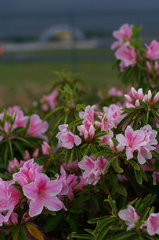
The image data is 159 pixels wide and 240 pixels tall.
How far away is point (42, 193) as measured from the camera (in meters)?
0.90

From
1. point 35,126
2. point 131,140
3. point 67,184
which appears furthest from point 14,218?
point 35,126

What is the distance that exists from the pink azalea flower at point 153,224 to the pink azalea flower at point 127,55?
2.98 feet

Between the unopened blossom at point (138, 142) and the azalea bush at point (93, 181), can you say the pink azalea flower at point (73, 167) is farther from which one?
the unopened blossom at point (138, 142)

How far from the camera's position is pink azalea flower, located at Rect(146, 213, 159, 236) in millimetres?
748

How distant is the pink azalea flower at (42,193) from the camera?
34.3 inches

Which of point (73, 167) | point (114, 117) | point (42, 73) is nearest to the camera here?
point (114, 117)

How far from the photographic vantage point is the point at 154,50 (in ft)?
4.94

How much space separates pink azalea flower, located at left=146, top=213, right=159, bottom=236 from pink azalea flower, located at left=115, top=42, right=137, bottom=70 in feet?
2.98

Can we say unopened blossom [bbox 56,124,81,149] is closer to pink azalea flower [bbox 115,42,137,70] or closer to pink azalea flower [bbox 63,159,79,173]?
pink azalea flower [bbox 63,159,79,173]

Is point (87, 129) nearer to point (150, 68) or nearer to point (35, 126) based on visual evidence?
point (35, 126)

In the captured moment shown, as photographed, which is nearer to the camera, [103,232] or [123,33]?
[103,232]

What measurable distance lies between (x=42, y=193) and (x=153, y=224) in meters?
0.36

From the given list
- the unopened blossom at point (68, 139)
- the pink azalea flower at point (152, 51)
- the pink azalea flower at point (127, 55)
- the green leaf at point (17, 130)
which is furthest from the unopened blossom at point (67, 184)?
the pink azalea flower at point (152, 51)

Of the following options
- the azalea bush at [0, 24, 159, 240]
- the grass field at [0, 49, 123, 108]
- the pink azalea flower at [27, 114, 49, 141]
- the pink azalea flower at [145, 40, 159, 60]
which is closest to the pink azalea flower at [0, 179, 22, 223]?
the azalea bush at [0, 24, 159, 240]
